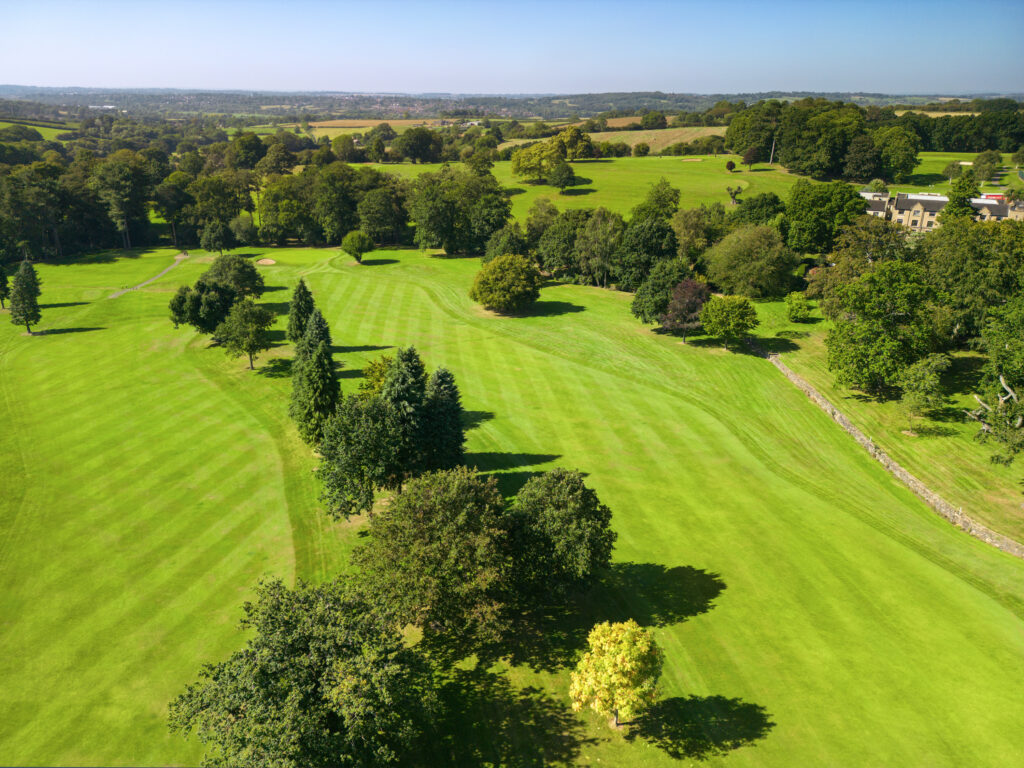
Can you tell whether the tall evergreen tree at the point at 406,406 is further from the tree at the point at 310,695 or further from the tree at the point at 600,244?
the tree at the point at 600,244

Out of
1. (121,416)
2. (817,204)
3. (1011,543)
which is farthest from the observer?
(817,204)

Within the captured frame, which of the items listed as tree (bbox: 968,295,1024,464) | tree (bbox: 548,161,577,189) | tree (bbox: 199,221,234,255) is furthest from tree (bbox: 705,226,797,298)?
tree (bbox: 199,221,234,255)

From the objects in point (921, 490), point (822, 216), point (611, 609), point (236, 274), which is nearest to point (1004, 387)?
point (921, 490)

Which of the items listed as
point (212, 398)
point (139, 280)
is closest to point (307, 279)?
point (139, 280)

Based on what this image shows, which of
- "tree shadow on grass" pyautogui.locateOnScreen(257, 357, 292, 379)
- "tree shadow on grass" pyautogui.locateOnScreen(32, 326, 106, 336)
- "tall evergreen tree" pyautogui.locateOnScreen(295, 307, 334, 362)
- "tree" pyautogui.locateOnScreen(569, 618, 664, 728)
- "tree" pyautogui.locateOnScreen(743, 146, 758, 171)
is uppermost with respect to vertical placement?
"tree" pyautogui.locateOnScreen(743, 146, 758, 171)

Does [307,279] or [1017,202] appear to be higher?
[1017,202]

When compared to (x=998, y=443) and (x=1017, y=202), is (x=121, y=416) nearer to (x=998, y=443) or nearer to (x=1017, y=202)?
(x=998, y=443)

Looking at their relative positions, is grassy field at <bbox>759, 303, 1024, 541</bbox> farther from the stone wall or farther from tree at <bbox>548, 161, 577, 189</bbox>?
tree at <bbox>548, 161, 577, 189</bbox>
